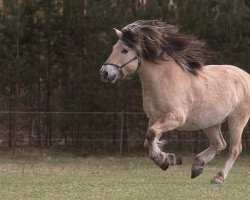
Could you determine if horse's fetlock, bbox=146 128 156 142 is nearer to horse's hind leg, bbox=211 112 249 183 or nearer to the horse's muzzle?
the horse's muzzle

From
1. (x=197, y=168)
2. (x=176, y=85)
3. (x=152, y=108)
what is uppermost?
(x=176, y=85)

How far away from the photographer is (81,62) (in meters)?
20.7

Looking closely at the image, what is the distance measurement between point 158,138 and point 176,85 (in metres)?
0.87

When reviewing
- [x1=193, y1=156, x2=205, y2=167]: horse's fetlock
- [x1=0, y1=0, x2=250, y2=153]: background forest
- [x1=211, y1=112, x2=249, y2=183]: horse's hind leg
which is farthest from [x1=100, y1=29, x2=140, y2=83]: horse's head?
[x1=0, y1=0, x2=250, y2=153]: background forest

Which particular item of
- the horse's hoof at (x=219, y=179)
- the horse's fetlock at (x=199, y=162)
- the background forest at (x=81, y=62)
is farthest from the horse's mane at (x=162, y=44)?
the background forest at (x=81, y=62)

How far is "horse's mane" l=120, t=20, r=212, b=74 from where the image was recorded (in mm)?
9484

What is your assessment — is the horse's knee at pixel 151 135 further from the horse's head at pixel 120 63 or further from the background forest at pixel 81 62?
the background forest at pixel 81 62

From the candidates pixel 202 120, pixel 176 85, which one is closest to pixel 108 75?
pixel 176 85

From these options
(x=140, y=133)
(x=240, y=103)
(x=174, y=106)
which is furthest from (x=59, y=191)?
(x=140, y=133)

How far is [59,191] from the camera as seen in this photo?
9344 mm

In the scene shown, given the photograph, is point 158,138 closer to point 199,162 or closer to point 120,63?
point 120,63

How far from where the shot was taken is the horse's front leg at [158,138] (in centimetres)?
884

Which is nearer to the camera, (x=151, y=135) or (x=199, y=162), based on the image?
(x=151, y=135)

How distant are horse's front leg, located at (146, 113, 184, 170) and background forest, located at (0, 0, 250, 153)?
34.9 ft
